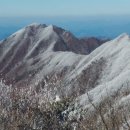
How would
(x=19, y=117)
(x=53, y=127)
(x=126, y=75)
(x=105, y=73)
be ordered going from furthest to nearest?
(x=105, y=73) < (x=126, y=75) < (x=53, y=127) < (x=19, y=117)

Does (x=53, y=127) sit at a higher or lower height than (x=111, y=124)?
lower

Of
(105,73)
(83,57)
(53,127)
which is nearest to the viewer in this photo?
(53,127)

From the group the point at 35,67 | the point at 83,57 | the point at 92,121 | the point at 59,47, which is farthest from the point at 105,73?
the point at 92,121

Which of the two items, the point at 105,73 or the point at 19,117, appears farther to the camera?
the point at 105,73

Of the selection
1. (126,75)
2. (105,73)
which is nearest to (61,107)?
(126,75)

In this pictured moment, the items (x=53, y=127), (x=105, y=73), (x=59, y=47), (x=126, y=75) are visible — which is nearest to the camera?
(x=53, y=127)

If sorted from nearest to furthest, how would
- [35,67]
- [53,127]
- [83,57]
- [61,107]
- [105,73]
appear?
[53,127]
[61,107]
[105,73]
[83,57]
[35,67]

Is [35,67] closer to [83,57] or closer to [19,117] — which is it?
[83,57]

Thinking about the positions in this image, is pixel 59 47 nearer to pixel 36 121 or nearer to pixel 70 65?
pixel 70 65

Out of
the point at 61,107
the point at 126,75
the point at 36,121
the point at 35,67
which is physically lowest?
the point at 35,67
